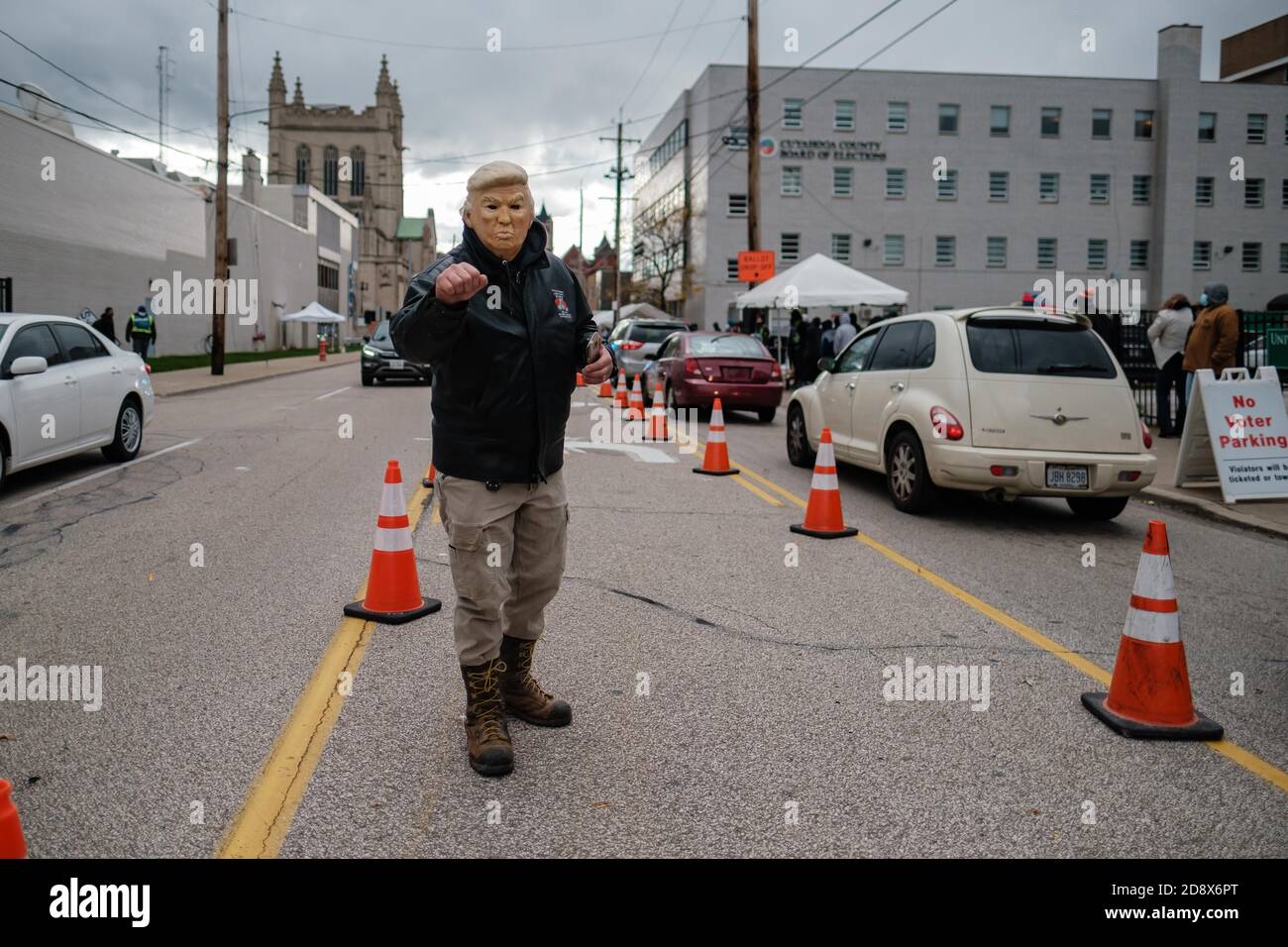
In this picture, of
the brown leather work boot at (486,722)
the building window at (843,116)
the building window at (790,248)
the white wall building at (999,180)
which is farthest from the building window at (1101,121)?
the brown leather work boot at (486,722)

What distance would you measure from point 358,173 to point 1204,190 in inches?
3207

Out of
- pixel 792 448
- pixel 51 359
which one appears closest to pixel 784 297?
pixel 792 448

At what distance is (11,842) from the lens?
88.4 inches

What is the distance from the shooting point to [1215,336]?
12.8m

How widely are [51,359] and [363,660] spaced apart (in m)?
7.13

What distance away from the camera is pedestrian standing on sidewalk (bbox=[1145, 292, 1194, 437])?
14.2 m

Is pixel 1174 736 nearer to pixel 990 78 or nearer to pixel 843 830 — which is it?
pixel 843 830

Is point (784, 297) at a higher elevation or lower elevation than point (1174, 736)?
higher

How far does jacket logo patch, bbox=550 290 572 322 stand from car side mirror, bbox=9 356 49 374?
736cm

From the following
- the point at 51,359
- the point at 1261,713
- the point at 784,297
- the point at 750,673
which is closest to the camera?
the point at 1261,713

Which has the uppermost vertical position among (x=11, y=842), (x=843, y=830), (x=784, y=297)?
(x=784, y=297)

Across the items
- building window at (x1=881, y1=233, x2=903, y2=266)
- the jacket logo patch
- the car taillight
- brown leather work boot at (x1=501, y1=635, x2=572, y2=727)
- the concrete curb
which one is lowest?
brown leather work boot at (x1=501, y1=635, x2=572, y2=727)

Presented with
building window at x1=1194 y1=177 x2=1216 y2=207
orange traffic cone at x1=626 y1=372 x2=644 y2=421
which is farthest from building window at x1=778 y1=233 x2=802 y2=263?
orange traffic cone at x1=626 y1=372 x2=644 y2=421

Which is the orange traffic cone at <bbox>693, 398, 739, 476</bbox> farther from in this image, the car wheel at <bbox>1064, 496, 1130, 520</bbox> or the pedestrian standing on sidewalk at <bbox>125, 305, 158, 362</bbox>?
the pedestrian standing on sidewalk at <bbox>125, 305, 158, 362</bbox>
